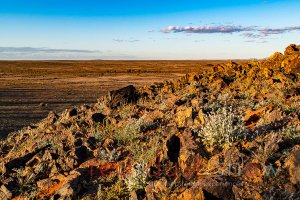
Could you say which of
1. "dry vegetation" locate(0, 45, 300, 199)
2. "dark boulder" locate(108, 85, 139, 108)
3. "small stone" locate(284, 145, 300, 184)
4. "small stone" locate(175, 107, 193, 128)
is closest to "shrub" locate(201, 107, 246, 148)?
"dry vegetation" locate(0, 45, 300, 199)

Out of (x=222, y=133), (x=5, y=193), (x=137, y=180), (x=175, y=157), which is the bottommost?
(x=5, y=193)

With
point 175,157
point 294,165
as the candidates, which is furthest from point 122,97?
point 294,165

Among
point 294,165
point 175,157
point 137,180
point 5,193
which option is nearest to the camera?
point 294,165

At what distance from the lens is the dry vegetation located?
3.75 meters

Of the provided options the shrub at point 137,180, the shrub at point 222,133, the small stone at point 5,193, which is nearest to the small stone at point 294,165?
the shrub at point 222,133

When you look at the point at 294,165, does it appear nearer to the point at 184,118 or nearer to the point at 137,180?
the point at 137,180

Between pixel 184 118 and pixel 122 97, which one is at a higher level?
pixel 184 118

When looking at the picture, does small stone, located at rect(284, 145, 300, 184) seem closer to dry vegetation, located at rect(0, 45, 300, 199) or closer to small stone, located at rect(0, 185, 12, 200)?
dry vegetation, located at rect(0, 45, 300, 199)

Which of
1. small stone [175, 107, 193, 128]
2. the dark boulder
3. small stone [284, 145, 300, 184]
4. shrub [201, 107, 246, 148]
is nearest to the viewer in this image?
small stone [284, 145, 300, 184]

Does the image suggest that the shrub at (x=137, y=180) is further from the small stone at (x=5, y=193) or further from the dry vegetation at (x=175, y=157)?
the small stone at (x=5, y=193)

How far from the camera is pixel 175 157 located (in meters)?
5.00

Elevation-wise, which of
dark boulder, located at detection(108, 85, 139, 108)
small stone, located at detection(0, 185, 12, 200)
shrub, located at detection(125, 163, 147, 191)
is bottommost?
small stone, located at detection(0, 185, 12, 200)

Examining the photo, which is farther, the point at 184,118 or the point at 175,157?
the point at 184,118

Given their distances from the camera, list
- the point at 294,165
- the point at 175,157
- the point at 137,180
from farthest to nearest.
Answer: the point at 175,157 < the point at 137,180 < the point at 294,165
